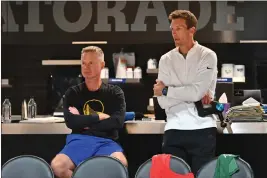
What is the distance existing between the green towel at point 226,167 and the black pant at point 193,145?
486 millimetres

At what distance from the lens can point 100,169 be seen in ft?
10.3

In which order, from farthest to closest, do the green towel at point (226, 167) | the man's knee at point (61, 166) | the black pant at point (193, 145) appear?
the man's knee at point (61, 166)
the black pant at point (193, 145)
the green towel at point (226, 167)

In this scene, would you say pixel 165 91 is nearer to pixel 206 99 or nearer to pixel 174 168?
pixel 206 99

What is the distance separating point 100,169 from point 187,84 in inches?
34.5

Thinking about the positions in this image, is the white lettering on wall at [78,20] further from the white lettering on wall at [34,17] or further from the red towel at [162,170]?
the red towel at [162,170]

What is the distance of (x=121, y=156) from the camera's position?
367 centimetres

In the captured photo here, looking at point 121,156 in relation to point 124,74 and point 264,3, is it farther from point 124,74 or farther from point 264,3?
point 264,3

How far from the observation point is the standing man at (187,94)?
347cm

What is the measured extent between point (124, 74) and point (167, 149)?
3520 mm

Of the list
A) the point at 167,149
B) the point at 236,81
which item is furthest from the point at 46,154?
the point at 236,81

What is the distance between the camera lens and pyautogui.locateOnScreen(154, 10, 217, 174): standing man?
347cm

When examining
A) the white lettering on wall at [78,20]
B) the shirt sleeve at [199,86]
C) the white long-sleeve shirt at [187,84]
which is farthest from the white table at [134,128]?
the white lettering on wall at [78,20]

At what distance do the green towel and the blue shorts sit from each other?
3.20 ft

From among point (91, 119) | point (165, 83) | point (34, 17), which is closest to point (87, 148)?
point (91, 119)
